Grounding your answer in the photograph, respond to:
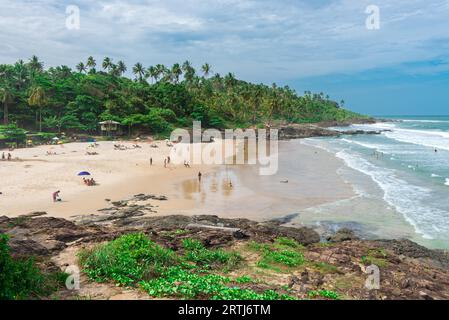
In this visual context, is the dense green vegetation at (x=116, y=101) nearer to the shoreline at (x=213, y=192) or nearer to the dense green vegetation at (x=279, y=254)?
the shoreline at (x=213, y=192)

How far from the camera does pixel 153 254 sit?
10516 millimetres

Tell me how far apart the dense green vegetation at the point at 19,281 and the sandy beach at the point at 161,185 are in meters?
12.1

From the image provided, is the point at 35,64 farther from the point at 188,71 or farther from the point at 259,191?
the point at 259,191

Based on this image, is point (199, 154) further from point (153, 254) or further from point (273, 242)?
point (153, 254)

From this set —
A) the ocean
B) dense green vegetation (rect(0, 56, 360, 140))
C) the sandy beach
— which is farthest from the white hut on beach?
the ocean

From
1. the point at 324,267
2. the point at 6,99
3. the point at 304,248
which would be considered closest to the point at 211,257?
the point at 324,267

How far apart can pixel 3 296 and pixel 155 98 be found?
75.6m

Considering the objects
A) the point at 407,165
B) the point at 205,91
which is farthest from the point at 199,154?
the point at 205,91

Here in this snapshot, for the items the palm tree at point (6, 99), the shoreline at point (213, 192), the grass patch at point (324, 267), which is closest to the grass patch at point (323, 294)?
the grass patch at point (324, 267)

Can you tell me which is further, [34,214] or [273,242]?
[34,214]

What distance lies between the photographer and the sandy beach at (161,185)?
22.1 metres

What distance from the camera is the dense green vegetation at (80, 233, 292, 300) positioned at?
8.58 meters

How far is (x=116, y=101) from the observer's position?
227ft

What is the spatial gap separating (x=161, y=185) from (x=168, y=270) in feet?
63.2
